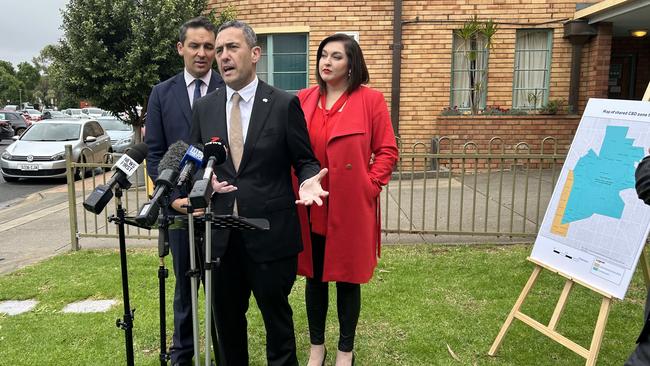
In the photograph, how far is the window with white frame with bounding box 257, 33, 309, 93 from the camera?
10.7 metres

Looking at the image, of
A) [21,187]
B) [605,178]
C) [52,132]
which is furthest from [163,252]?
[52,132]

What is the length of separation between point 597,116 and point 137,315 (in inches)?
147

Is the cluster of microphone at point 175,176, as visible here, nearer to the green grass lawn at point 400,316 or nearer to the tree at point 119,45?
the green grass lawn at point 400,316

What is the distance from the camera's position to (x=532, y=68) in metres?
10.5

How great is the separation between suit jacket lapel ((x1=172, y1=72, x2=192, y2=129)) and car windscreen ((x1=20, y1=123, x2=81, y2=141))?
1160cm

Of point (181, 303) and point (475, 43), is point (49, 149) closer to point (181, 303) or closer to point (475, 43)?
point (475, 43)

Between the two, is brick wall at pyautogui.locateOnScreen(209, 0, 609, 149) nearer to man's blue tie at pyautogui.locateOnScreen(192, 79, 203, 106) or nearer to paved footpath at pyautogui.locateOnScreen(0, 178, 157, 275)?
paved footpath at pyautogui.locateOnScreen(0, 178, 157, 275)

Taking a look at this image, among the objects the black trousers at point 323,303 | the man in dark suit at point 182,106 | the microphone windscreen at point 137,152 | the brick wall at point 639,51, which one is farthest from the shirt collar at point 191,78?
the brick wall at point 639,51

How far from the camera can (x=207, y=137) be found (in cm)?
262

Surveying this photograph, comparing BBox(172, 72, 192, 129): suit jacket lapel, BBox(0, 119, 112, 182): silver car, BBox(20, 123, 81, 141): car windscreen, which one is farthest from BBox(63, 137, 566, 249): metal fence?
BBox(20, 123, 81, 141): car windscreen

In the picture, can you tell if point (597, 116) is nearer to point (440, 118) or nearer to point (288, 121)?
point (288, 121)

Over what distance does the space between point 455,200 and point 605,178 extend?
16.4 ft

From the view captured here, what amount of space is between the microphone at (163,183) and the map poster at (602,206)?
241 centimetres

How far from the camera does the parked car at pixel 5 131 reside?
84.2 feet
